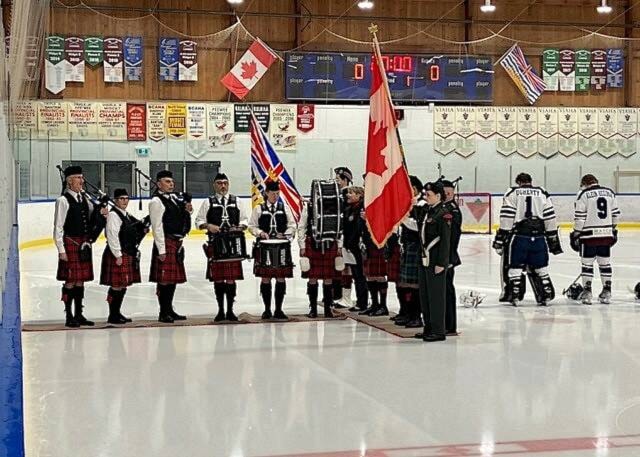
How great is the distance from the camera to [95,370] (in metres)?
7.82

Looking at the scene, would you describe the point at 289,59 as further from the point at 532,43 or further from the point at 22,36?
the point at 22,36

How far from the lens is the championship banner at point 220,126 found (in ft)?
87.4

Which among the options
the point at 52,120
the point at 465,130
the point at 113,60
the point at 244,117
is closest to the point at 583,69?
the point at 465,130

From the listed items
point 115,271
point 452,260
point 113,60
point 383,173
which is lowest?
point 115,271

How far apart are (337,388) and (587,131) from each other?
78.2ft

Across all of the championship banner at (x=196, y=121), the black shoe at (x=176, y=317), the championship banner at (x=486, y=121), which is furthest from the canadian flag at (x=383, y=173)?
the championship banner at (x=486, y=121)

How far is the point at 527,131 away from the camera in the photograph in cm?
2909

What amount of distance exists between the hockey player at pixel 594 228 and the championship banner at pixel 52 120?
1503 cm

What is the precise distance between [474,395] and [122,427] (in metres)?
2.34

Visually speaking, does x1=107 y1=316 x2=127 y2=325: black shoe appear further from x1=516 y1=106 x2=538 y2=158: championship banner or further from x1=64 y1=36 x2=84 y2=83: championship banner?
x1=516 y1=106 x2=538 y2=158: championship banner

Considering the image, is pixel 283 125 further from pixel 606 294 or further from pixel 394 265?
pixel 394 265

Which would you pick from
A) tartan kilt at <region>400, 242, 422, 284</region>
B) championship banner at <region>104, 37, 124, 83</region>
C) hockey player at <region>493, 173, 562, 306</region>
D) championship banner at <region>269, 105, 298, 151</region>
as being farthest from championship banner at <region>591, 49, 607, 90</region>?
tartan kilt at <region>400, 242, 422, 284</region>

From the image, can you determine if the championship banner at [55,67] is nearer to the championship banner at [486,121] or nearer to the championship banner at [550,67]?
the championship banner at [486,121]

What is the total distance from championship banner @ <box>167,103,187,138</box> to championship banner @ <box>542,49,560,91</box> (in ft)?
34.6
